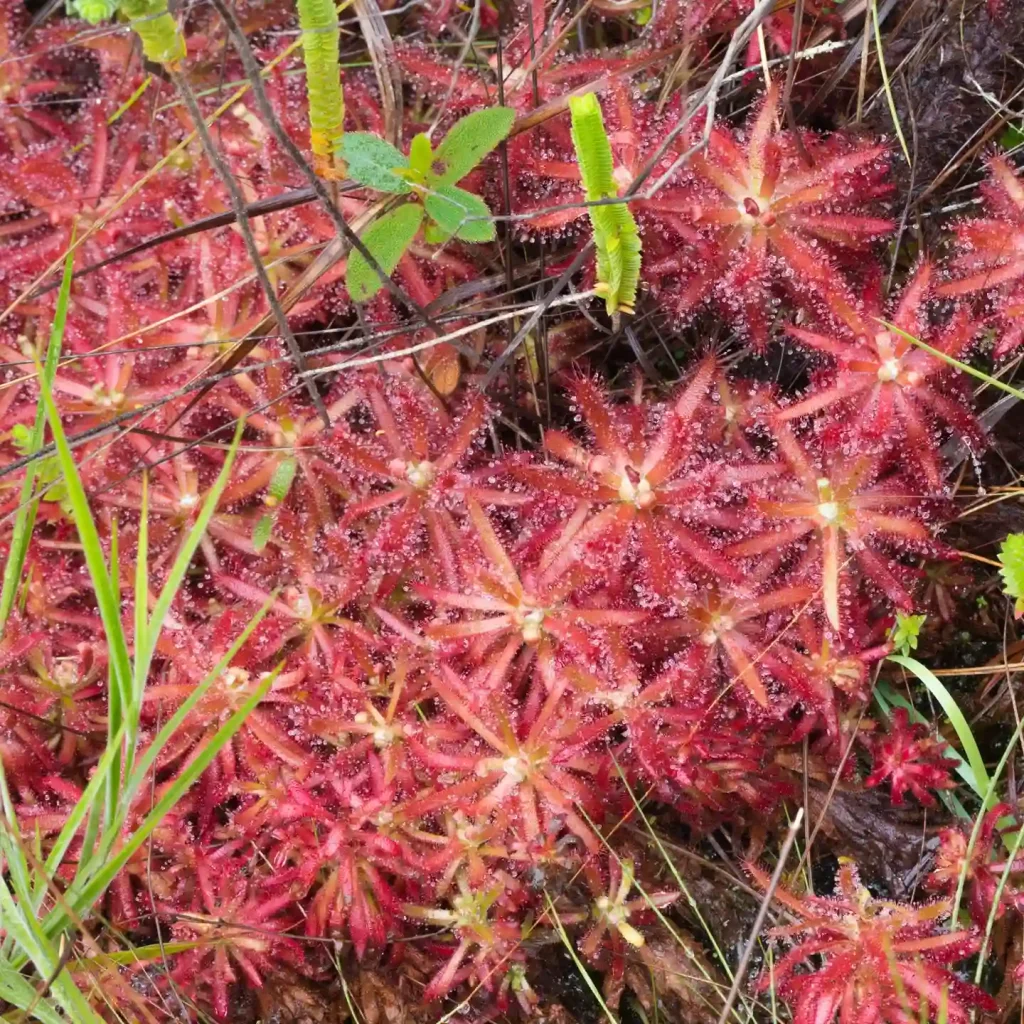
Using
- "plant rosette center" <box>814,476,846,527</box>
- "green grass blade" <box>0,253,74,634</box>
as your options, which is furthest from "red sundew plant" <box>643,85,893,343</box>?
"green grass blade" <box>0,253,74,634</box>

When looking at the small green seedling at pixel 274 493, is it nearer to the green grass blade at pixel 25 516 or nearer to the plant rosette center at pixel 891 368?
the green grass blade at pixel 25 516

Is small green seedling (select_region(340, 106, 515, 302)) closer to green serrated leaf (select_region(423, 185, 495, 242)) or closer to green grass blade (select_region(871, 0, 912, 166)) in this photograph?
green serrated leaf (select_region(423, 185, 495, 242))

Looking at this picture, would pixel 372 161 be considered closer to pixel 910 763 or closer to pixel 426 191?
pixel 426 191

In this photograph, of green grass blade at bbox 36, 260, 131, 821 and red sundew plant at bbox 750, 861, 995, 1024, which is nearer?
green grass blade at bbox 36, 260, 131, 821

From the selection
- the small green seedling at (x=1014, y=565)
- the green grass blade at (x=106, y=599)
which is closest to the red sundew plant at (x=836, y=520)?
the small green seedling at (x=1014, y=565)

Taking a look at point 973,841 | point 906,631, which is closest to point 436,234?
point 906,631

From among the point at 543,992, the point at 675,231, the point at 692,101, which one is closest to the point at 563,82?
the point at 692,101

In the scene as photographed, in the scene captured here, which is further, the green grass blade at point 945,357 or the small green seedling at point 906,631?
the small green seedling at point 906,631
